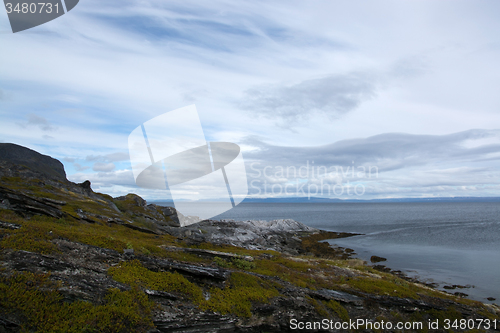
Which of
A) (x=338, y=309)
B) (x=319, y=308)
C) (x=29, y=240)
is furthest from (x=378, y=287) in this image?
(x=29, y=240)

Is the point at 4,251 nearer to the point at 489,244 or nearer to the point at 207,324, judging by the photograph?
the point at 207,324

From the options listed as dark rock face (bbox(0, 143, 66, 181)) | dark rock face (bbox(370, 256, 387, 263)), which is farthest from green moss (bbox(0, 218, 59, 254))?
dark rock face (bbox(0, 143, 66, 181))

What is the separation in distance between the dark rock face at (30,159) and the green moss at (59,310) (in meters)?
106

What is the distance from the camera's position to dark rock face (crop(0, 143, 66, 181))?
100625mm

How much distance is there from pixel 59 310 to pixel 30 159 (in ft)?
415

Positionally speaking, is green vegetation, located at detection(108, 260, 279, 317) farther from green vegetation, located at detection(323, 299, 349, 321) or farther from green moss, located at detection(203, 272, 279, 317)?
green vegetation, located at detection(323, 299, 349, 321)

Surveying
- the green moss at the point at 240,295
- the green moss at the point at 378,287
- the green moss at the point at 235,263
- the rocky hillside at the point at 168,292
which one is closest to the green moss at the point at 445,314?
the rocky hillside at the point at 168,292

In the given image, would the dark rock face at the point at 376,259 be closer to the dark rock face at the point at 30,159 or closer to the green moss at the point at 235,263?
the green moss at the point at 235,263

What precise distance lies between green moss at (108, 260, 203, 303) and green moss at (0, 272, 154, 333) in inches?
63.7

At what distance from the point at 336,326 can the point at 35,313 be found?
14.7 m

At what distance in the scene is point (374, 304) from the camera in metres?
17.9

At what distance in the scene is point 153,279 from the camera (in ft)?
48.0

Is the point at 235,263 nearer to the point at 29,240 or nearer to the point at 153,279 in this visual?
the point at 153,279

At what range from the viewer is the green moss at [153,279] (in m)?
14.0
